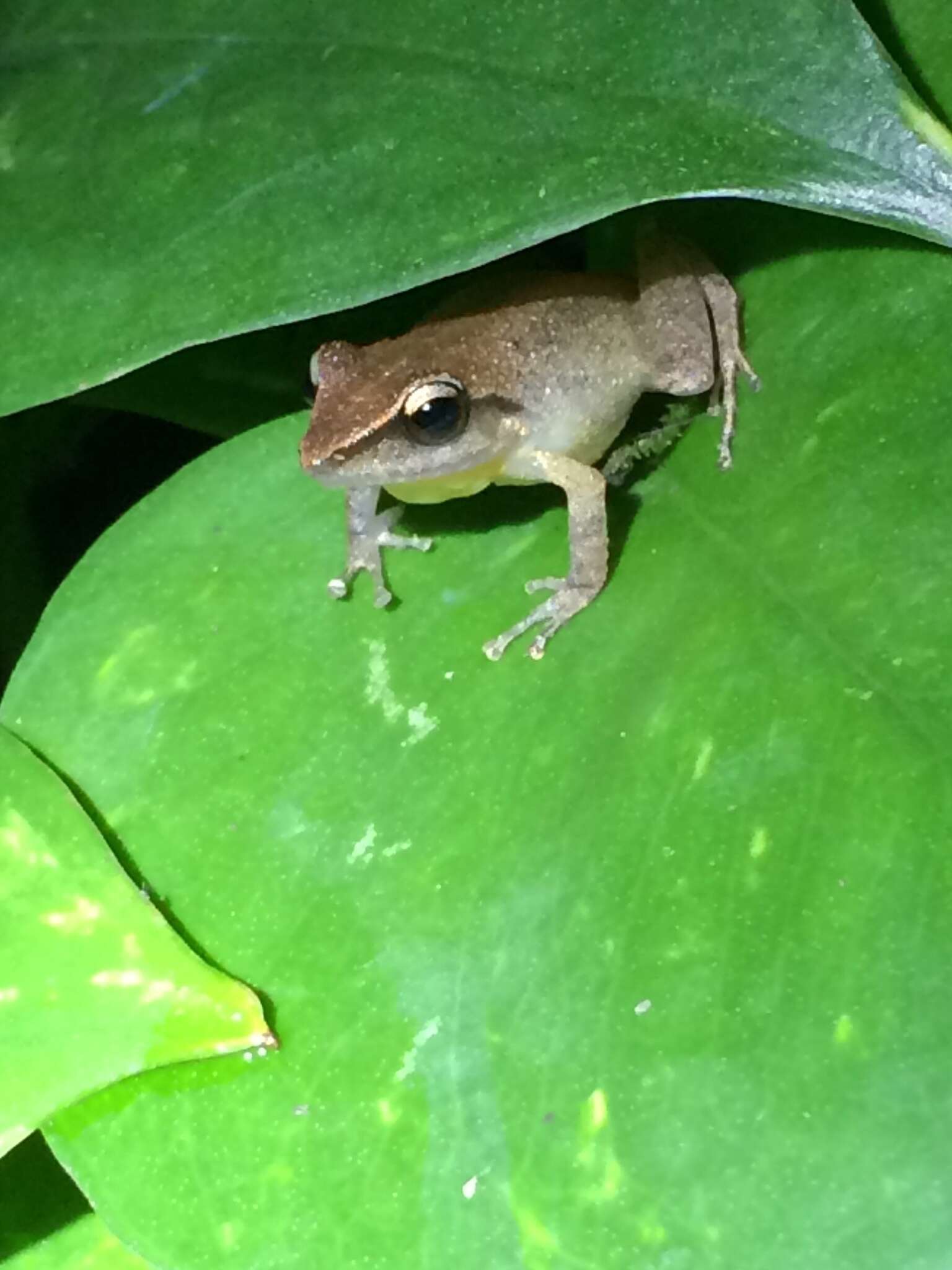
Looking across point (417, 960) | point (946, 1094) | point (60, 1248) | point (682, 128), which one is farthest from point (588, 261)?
point (60, 1248)

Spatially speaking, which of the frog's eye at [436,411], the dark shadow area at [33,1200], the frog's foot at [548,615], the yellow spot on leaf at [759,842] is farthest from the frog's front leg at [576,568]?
the dark shadow area at [33,1200]

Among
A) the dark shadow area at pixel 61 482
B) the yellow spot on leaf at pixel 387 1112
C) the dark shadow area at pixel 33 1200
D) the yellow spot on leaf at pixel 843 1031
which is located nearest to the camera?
the yellow spot on leaf at pixel 843 1031

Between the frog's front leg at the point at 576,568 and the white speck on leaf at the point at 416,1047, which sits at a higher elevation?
the frog's front leg at the point at 576,568

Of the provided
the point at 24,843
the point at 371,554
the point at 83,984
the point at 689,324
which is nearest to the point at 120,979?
the point at 83,984

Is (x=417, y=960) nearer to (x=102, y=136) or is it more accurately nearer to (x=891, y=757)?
(x=891, y=757)

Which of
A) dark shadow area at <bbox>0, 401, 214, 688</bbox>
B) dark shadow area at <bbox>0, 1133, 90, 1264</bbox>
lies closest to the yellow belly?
dark shadow area at <bbox>0, 401, 214, 688</bbox>

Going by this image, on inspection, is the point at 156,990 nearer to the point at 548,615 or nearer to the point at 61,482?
the point at 548,615

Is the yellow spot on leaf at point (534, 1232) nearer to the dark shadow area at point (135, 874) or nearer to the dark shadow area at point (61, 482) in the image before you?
the dark shadow area at point (135, 874)
